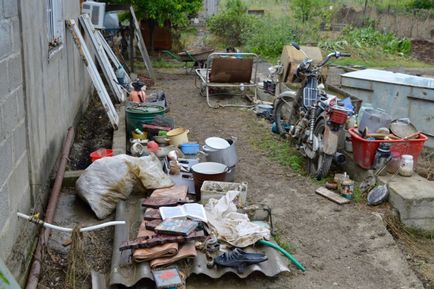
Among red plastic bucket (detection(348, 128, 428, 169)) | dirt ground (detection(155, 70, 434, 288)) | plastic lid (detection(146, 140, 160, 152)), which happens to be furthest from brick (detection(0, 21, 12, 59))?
red plastic bucket (detection(348, 128, 428, 169))

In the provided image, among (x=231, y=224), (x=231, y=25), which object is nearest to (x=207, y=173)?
(x=231, y=224)

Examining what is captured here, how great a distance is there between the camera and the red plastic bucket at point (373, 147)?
208 inches

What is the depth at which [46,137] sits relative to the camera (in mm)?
4578

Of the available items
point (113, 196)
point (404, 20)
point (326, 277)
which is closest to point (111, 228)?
point (113, 196)

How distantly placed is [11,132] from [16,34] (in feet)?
2.31

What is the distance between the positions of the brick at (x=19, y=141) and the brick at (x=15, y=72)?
0.97 ft

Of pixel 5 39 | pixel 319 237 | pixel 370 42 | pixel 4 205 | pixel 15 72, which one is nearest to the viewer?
pixel 4 205

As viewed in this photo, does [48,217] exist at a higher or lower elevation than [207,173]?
lower

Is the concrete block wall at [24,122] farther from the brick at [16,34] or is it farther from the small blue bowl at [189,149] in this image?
the small blue bowl at [189,149]

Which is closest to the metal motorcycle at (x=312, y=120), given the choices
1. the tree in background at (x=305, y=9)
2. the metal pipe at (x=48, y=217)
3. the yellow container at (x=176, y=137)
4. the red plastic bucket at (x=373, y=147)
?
the red plastic bucket at (x=373, y=147)

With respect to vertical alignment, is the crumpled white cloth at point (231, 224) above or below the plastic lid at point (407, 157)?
below

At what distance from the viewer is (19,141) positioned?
3.38 metres

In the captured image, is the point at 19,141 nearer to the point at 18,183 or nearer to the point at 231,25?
the point at 18,183

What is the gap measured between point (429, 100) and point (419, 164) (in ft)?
5.14
